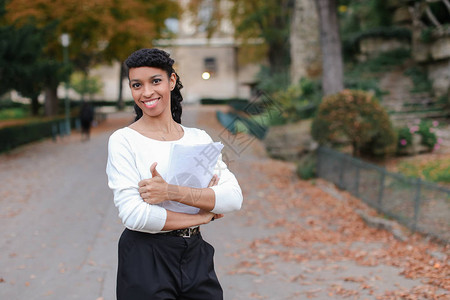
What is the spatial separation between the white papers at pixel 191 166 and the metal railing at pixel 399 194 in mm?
5174

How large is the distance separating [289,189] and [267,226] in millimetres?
3321

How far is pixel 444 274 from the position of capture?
17.6ft

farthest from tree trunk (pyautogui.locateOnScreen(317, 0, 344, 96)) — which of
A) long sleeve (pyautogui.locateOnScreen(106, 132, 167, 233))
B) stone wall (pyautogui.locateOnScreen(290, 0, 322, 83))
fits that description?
long sleeve (pyautogui.locateOnScreen(106, 132, 167, 233))

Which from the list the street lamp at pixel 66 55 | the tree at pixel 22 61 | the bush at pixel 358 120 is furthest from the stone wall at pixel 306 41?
the bush at pixel 358 120

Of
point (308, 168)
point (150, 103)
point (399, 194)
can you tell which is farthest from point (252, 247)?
point (308, 168)

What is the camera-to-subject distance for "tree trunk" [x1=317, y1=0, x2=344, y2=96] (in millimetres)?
14086

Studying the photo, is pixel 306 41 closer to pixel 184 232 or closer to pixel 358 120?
pixel 358 120

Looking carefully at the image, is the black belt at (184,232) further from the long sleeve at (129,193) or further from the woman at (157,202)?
the long sleeve at (129,193)

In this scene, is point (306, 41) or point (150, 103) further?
point (306, 41)

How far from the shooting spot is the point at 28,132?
19641 millimetres

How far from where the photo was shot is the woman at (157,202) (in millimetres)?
2248

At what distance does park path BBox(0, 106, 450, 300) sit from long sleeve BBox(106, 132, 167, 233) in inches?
28.2

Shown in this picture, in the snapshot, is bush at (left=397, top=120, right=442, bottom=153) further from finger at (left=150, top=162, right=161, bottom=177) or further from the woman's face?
finger at (left=150, top=162, right=161, bottom=177)

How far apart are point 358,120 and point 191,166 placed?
29.8ft
